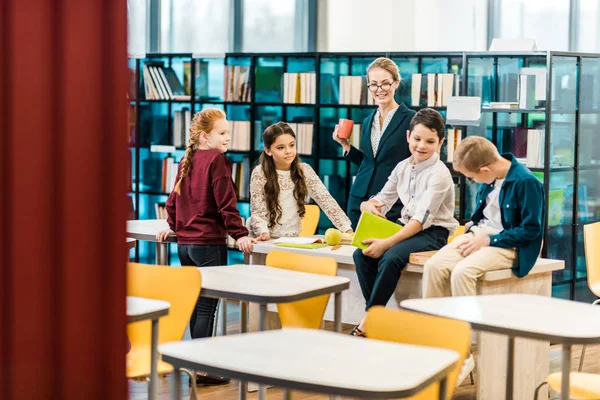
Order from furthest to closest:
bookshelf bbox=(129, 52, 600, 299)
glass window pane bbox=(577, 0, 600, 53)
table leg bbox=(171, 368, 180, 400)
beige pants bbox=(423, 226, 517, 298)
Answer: glass window pane bbox=(577, 0, 600, 53) < bookshelf bbox=(129, 52, 600, 299) < beige pants bbox=(423, 226, 517, 298) < table leg bbox=(171, 368, 180, 400)

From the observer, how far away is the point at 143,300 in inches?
120

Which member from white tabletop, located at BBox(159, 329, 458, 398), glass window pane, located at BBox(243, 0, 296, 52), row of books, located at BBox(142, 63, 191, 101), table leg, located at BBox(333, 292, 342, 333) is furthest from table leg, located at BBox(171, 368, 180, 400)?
glass window pane, located at BBox(243, 0, 296, 52)

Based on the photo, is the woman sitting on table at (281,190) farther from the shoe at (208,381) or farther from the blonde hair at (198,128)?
the shoe at (208,381)

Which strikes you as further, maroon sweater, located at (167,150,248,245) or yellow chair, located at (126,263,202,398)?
maroon sweater, located at (167,150,248,245)

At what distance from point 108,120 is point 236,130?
6829 millimetres

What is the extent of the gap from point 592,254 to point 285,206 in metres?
1.83

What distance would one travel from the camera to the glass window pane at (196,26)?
28.9ft

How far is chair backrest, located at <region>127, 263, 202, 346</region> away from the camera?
339 centimetres

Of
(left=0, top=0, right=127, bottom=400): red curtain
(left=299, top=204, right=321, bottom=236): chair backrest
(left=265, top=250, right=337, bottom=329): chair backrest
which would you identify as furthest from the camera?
(left=299, top=204, right=321, bottom=236): chair backrest

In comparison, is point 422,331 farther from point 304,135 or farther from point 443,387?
point 304,135

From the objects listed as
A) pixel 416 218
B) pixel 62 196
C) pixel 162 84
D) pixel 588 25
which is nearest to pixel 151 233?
pixel 416 218

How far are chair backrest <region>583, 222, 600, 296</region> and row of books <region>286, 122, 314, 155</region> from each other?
3074mm

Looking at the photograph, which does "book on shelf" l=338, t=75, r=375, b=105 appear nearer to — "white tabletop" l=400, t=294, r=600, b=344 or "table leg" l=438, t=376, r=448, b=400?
"white tabletop" l=400, t=294, r=600, b=344

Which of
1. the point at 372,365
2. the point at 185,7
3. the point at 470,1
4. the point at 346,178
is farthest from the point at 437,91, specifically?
the point at 372,365
